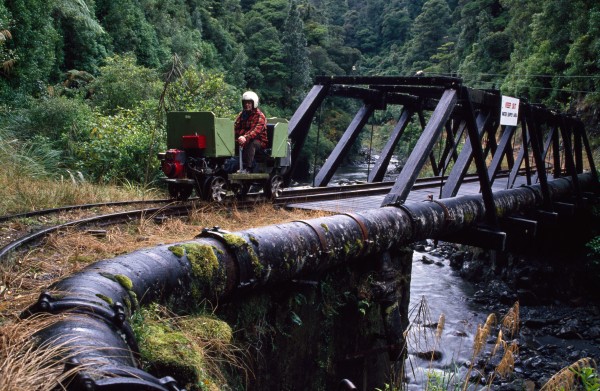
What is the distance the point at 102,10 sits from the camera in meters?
32.8

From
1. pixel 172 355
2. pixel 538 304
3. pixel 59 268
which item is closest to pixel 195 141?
pixel 59 268

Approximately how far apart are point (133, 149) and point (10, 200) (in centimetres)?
523

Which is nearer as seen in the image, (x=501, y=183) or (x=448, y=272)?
(x=501, y=183)

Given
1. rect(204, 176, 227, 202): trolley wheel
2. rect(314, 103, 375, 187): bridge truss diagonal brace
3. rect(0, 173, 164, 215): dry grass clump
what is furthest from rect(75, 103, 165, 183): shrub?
rect(204, 176, 227, 202): trolley wheel

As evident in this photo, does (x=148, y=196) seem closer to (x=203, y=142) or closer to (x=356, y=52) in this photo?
(x=203, y=142)

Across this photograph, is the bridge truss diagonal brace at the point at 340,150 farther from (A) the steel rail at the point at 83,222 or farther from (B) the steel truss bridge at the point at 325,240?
(A) the steel rail at the point at 83,222

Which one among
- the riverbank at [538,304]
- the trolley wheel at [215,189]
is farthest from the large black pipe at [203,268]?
the riverbank at [538,304]

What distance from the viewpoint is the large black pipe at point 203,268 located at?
2473 millimetres

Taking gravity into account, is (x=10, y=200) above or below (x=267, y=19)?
below

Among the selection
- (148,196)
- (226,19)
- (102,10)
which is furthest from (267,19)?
(148,196)

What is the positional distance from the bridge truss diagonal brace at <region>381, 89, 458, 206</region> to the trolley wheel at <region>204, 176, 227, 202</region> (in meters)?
2.28

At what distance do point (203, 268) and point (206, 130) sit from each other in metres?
3.70

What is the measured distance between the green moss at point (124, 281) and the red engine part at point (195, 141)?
4284mm

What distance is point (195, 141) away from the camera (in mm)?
7578
